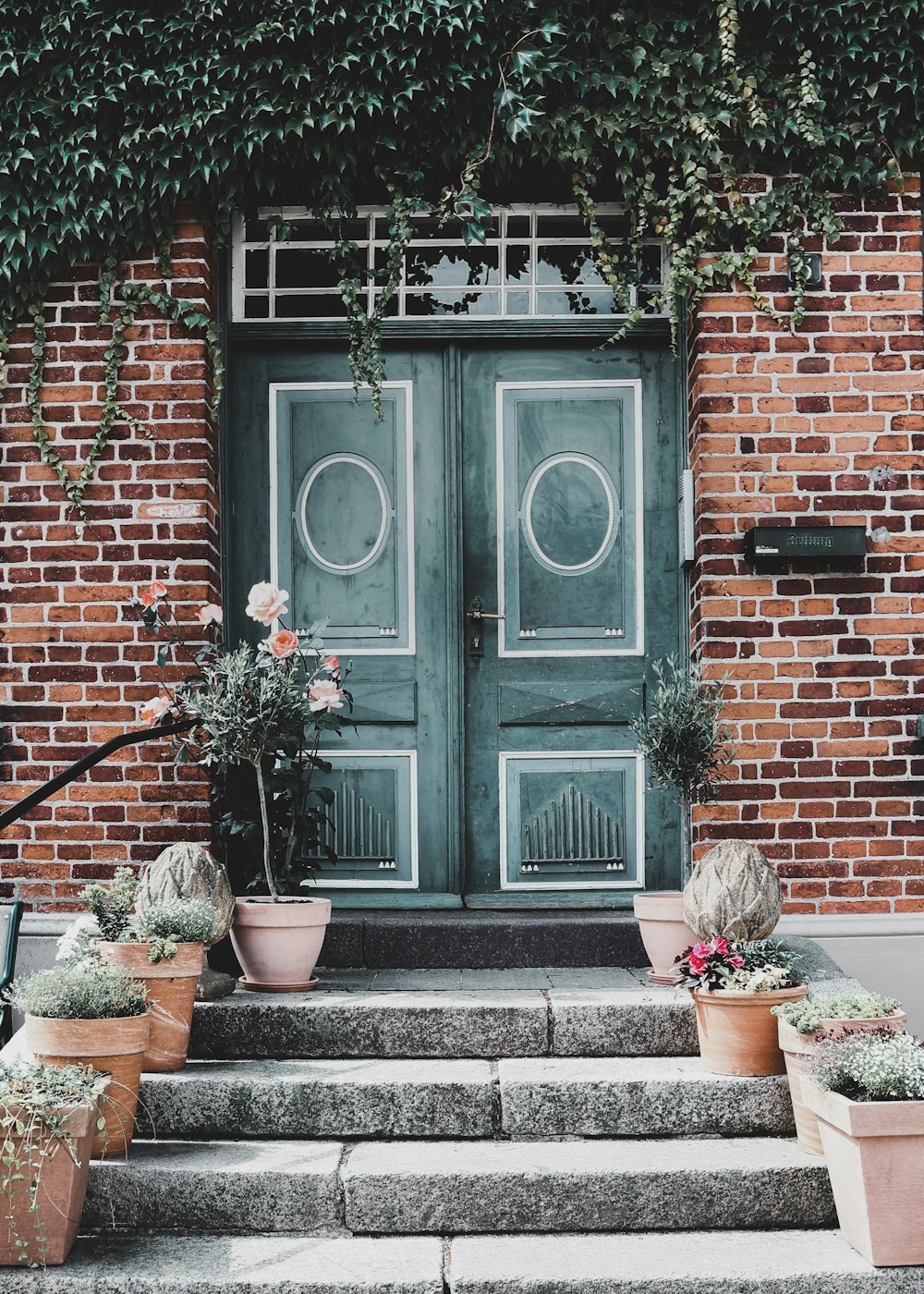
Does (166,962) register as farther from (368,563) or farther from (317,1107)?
(368,563)

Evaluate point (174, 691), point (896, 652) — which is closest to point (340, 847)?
point (174, 691)

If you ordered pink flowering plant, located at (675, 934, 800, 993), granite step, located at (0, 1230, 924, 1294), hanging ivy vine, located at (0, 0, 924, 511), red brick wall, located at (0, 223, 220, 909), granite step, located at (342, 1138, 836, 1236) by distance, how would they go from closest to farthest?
granite step, located at (0, 1230, 924, 1294) < granite step, located at (342, 1138, 836, 1236) < pink flowering plant, located at (675, 934, 800, 993) < hanging ivy vine, located at (0, 0, 924, 511) < red brick wall, located at (0, 223, 220, 909)

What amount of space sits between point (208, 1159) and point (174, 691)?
1854 mm

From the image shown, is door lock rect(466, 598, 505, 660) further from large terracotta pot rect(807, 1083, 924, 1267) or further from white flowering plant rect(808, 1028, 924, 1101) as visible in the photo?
large terracotta pot rect(807, 1083, 924, 1267)

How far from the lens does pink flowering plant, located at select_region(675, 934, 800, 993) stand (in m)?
4.04

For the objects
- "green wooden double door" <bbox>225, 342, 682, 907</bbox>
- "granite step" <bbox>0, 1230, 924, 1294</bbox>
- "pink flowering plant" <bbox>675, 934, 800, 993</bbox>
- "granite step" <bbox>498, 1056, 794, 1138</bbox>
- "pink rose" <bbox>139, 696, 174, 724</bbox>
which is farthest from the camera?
"green wooden double door" <bbox>225, 342, 682, 907</bbox>

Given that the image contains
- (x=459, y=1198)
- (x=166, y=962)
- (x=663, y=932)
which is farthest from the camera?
(x=663, y=932)

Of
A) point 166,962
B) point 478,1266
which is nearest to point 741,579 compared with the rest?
point 166,962

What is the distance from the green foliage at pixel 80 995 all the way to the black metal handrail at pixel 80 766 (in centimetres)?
53

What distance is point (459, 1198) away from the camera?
3.61m

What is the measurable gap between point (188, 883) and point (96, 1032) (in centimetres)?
73

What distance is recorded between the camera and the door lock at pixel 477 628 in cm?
552

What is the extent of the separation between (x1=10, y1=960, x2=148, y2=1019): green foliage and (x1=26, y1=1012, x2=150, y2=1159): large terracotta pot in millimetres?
38

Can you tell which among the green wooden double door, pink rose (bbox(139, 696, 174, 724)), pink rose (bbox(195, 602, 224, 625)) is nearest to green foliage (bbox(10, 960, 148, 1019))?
pink rose (bbox(139, 696, 174, 724))
